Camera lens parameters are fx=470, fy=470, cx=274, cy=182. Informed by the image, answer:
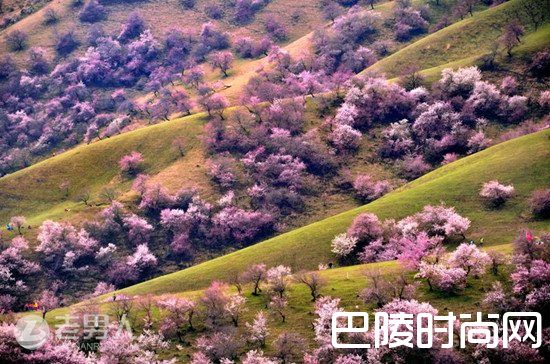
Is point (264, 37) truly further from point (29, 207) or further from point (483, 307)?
point (483, 307)

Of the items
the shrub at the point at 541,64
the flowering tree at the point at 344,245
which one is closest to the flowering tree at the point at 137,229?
the flowering tree at the point at 344,245

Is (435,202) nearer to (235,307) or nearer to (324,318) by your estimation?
(324,318)

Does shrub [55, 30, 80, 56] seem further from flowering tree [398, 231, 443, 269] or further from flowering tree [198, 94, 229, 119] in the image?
A: flowering tree [398, 231, 443, 269]

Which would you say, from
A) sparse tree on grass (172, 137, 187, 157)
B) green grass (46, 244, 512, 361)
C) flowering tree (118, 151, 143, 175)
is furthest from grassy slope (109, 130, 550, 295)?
sparse tree on grass (172, 137, 187, 157)

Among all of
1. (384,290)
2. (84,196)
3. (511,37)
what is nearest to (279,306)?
(384,290)

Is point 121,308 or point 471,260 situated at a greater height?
point 471,260

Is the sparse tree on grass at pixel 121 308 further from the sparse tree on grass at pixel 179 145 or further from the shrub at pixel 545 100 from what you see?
the shrub at pixel 545 100
